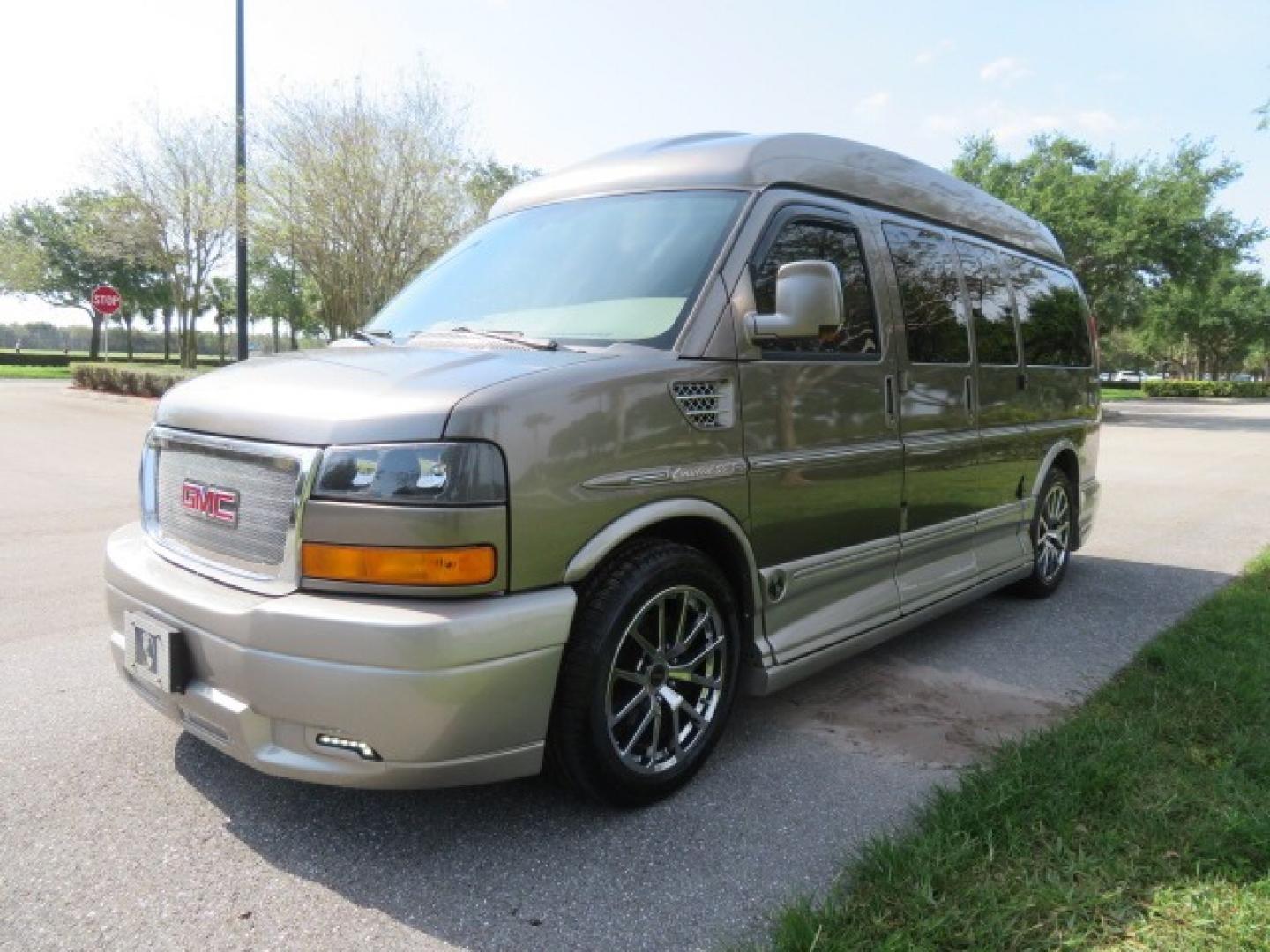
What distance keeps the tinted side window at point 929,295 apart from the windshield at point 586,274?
1115 mm

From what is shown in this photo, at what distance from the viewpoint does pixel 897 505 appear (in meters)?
3.93

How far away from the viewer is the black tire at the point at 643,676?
2654 millimetres

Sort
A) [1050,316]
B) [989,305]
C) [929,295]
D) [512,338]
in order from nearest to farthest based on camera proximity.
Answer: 1. [512,338]
2. [929,295]
3. [989,305]
4. [1050,316]

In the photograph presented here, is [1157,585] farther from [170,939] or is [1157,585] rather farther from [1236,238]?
[1236,238]

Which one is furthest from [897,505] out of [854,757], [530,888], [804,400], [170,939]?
[170,939]

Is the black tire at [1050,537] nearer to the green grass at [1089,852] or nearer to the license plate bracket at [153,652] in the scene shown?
the green grass at [1089,852]

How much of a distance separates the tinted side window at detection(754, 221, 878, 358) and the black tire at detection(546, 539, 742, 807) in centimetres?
95

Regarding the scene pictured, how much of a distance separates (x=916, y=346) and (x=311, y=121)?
20327mm

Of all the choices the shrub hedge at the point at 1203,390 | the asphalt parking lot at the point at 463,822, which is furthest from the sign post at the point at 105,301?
the shrub hedge at the point at 1203,390

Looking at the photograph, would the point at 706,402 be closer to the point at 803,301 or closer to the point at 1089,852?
the point at 803,301

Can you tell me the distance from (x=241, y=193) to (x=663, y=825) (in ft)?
71.0

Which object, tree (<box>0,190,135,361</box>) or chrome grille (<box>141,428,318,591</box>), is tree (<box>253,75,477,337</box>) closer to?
chrome grille (<box>141,428,318,591</box>)

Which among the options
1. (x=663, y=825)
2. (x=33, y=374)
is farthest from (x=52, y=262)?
(x=663, y=825)

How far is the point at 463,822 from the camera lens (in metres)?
2.83
